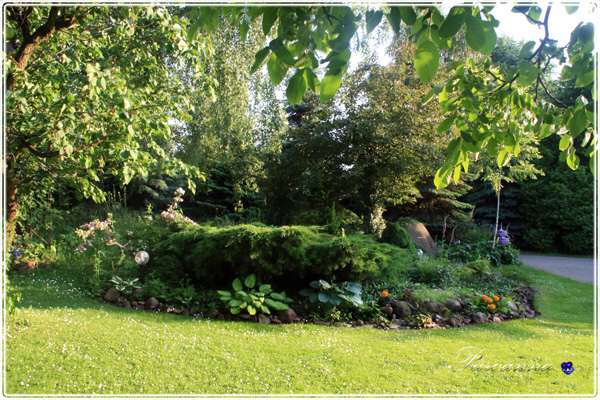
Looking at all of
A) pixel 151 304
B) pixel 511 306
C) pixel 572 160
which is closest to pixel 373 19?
pixel 572 160

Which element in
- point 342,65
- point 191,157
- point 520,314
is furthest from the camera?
point 191,157

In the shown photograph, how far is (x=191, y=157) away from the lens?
9.89 meters

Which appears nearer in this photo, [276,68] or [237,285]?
[276,68]

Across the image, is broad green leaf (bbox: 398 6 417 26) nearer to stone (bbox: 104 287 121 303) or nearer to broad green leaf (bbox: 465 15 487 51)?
broad green leaf (bbox: 465 15 487 51)

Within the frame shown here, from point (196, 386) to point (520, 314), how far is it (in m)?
4.35

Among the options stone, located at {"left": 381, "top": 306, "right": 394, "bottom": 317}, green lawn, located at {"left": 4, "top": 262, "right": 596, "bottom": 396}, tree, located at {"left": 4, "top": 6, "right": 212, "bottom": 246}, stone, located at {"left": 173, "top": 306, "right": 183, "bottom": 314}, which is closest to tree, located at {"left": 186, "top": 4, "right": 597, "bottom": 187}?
green lawn, located at {"left": 4, "top": 262, "right": 596, "bottom": 396}

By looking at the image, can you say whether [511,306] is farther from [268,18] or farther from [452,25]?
[268,18]

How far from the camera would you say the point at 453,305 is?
16.2ft

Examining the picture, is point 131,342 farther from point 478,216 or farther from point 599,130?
point 478,216

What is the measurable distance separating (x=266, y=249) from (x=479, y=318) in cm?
270

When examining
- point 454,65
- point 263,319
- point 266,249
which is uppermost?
point 454,65

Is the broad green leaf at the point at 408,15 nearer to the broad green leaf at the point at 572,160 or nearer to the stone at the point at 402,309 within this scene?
the broad green leaf at the point at 572,160

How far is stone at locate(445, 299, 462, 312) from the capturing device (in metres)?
4.94

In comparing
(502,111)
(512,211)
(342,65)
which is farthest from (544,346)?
(512,211)
